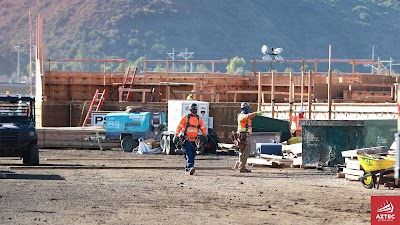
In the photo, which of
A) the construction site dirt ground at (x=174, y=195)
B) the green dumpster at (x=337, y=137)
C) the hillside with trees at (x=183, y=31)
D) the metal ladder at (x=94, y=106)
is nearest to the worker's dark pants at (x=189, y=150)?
the construction site dirt ground at (x=174, y=195)

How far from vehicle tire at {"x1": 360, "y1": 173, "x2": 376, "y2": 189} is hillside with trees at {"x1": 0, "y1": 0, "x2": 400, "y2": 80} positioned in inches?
5830

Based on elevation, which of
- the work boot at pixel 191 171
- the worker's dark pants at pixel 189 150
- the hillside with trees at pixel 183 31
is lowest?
the work boot at pixel 191 171

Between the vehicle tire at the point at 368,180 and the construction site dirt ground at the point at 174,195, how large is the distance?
0.13m

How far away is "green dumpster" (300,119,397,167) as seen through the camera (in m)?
29.2

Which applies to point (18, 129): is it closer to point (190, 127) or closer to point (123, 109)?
point (190, 127)

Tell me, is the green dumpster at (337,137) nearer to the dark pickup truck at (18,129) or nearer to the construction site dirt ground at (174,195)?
the construction site dirt ground at (174,195)

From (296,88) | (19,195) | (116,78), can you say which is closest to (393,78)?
(296,88)

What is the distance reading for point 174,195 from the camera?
21719mm

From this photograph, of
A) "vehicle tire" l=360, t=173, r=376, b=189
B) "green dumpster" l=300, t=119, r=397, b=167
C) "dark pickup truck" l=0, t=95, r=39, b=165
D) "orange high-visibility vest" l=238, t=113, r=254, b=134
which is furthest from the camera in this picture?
"dark pickup truck" l=0, t=95, r=39, b=165

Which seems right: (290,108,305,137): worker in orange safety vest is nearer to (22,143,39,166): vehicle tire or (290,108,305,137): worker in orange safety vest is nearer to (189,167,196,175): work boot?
(22,143,39,166): vehicle tire

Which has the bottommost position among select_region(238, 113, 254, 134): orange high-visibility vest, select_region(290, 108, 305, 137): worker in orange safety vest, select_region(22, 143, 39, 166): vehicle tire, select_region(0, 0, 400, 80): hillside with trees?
select_region(22, 143, 39, 166): vehicle tire

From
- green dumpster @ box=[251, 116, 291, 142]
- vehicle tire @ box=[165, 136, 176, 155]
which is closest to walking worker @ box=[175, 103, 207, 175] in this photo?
vehicle tire @ box=[165, 136, 176, 155]

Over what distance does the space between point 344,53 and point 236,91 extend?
13082 centimetres

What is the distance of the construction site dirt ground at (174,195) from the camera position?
59.3 feet
